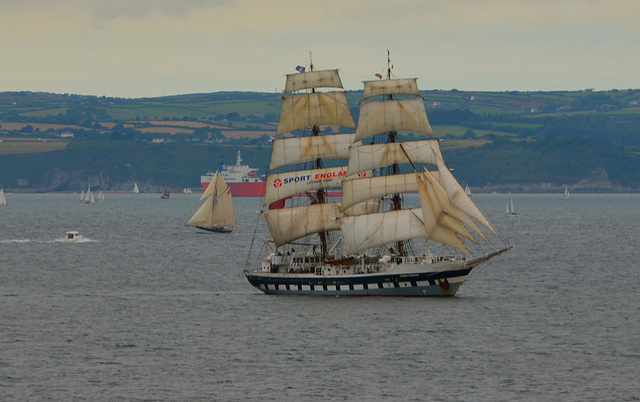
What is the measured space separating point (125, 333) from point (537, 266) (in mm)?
58314

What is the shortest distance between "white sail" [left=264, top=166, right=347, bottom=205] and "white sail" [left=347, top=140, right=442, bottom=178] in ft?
12.2

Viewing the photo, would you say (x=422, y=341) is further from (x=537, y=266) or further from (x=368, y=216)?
(x=537, y=266)

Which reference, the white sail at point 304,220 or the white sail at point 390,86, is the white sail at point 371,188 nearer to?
the white sail at point 304,220

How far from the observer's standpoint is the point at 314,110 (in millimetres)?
99375

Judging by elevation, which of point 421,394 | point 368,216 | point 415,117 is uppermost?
point 415,117

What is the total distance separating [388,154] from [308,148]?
6.91 meters

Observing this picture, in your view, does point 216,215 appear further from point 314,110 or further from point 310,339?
point 310,339

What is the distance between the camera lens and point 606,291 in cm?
10212

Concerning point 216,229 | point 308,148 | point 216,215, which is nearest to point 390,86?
point 308,148

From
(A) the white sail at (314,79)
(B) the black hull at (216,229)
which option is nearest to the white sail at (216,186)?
(B) the black hull at (216,229)

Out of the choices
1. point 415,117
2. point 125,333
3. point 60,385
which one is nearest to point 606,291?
point 415,117

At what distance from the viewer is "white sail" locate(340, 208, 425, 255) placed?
310 feet

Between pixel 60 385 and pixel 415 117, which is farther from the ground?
pixel 415 117

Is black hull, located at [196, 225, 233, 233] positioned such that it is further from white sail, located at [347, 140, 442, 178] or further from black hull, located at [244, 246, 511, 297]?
white sail, located at [347, 140, 442, 178]
